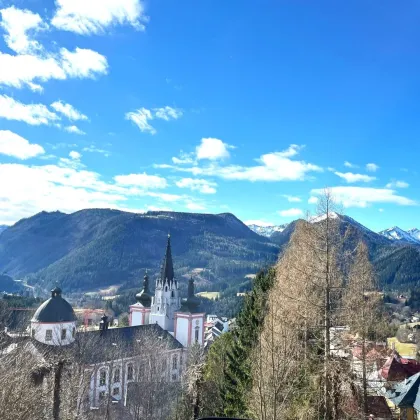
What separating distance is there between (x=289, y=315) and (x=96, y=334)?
4008cm

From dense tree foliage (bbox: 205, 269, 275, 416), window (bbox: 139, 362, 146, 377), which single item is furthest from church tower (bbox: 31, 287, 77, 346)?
dense tree foliage (bbox: 205, 269, 275, 416)

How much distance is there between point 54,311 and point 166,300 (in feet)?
68.4

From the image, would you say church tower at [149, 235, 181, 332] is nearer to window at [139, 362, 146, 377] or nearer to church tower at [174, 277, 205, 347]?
church tower at [174, 277, 205, 347]

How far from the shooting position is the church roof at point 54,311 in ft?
164

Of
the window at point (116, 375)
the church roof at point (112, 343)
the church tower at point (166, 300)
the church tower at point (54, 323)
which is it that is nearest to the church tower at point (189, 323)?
the church roof at point (112, 343)

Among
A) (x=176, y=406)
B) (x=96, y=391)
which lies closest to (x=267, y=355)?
(x=176, y=406)

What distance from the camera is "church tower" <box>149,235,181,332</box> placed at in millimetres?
67525

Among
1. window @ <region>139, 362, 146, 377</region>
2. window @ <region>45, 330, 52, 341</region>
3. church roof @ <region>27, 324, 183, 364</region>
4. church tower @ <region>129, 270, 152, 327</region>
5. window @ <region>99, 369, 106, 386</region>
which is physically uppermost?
church tower @ <region>129, 270, 152, 327</region>

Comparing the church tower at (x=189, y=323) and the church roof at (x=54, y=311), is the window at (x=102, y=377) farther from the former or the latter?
the church tower at (x=189, y=323)

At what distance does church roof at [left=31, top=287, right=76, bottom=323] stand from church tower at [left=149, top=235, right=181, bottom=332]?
18.4 metres

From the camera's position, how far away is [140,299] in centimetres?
7206

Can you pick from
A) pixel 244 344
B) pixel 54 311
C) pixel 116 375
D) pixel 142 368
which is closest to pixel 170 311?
pixel 116 375

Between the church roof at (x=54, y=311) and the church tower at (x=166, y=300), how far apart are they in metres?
18.4

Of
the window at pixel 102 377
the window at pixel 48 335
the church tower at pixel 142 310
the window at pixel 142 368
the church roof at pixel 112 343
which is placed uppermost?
the church tower at pixel 142 310
